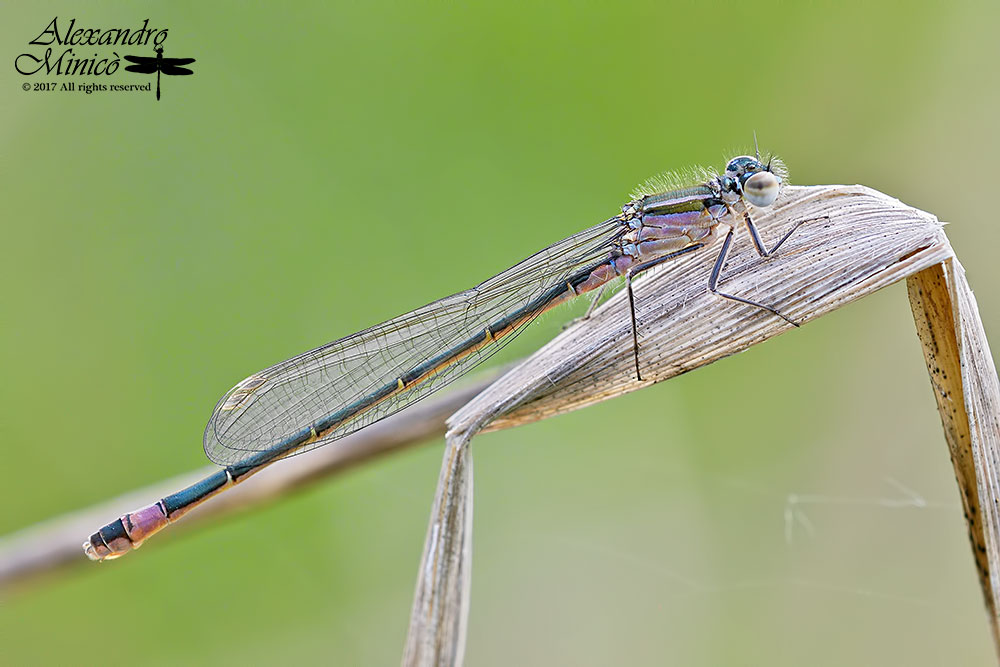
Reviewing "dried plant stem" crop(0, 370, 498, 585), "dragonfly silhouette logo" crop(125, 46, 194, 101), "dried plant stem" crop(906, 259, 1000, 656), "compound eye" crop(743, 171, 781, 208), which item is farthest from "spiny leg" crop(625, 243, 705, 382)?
"dragonfly silhouette logo" crop(125, 46, 194, 101)

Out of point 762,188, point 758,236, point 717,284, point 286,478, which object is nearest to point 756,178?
point 762,188

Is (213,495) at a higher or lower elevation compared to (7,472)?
lower

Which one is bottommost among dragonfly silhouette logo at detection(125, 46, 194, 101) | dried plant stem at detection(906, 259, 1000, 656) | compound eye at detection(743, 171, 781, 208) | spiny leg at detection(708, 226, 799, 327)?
dried plant stem at detection(906, 259, 1000, 656)

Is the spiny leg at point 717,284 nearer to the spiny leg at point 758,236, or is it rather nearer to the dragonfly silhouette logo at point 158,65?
the spiny leg at point 758,236

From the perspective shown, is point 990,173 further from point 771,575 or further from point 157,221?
point 157,221

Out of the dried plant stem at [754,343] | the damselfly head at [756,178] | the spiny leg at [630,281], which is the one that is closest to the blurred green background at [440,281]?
the damselfly head at [756,178]

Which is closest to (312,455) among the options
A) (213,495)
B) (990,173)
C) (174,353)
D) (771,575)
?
(213,495)

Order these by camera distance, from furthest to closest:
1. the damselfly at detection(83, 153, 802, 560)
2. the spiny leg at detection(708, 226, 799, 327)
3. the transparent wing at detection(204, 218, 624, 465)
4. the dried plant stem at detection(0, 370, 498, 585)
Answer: the transparent wing at detection(204, 218, 624, 465), the damselfly at detection(83, 153, 802, 560), the dried plant stem at detection(0, 370, 498, 585), the spiny leg at detection(708, 226, 799, 327)

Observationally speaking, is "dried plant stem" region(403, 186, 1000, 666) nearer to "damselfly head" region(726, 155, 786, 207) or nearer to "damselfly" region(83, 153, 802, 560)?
"damselfly head" region(726, 155, 786, 207)
